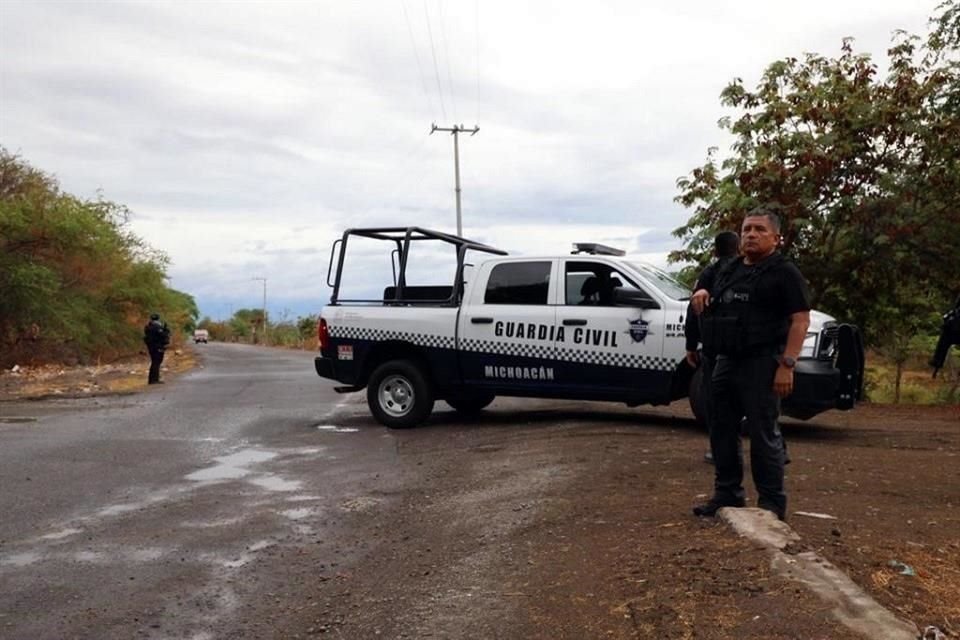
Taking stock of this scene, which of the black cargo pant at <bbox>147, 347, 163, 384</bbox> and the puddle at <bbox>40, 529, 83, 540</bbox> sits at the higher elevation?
the black cargo pant at <bbox>147, 347, 163, 384</bbox>

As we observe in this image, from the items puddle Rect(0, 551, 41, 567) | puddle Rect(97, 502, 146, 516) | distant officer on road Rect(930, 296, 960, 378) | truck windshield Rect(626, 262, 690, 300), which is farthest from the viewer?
truck windshield Rect(626, 262, 690, 300)

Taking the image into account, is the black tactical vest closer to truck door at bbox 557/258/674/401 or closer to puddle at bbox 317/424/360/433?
truck door at bbox 557/258/674/401

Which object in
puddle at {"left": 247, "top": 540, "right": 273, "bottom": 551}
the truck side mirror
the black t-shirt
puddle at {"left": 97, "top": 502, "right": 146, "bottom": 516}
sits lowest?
puddle at {"left": 97, "top": 502, "right": 146, "bottom": 516}

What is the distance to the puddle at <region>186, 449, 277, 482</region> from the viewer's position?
28.4ft

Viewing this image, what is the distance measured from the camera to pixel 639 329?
33.3ft

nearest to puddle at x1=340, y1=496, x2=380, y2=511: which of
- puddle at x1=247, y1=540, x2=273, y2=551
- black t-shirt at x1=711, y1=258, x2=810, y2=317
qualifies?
puddle at x1=247, y1=540, x2=273, y2=551

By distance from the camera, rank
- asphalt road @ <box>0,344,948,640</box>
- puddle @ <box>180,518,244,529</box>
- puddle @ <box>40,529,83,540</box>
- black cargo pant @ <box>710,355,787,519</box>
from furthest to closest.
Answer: puddle @ <box>180,518,244,529</box>
puddle @ <box>40,529,83,540</box>
black cargo pant @ <box>710,355,787,519</box>
asphalt road @ <box>0,344,948,640</box>

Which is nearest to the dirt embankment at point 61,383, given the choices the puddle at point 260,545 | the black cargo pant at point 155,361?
the black cargo pant at point 155,361

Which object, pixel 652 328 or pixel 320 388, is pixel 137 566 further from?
pixel 320 388

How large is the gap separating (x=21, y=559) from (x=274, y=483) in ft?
8.94

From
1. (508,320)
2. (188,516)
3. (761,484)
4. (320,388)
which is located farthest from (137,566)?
(320,388)

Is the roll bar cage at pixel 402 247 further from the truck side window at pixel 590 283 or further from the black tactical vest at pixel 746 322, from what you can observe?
the black tactical vest at pixel 746 322

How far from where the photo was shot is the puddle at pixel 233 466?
8.65 meters

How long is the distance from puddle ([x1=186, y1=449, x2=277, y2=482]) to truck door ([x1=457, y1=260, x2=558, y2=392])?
98.4 inches
